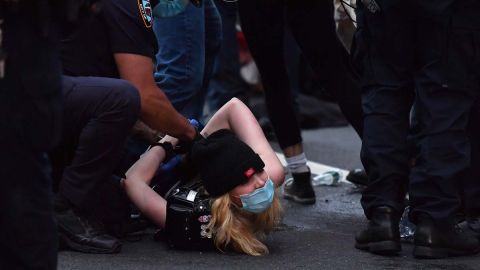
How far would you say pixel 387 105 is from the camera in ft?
13.5

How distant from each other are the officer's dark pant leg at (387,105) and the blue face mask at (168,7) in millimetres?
776

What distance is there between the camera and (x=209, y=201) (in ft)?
13.7

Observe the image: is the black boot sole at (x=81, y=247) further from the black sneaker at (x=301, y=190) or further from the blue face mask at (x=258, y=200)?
the black sneaker at (x=301, y=190)

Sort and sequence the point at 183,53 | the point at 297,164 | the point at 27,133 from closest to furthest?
the point at 27,133
the point at 183,53
the point at 297,164

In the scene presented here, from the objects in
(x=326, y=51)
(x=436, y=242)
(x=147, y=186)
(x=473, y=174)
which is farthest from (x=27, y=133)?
(x=326, y=51)

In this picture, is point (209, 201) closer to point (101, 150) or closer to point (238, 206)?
point (238, 206)

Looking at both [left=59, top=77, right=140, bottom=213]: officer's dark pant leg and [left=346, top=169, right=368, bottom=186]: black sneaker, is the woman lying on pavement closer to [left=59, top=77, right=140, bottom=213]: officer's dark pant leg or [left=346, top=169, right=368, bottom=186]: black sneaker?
[left=59, top=77, right=140, bottom=213]: officer's dark pant leg

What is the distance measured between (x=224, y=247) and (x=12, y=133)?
160cm

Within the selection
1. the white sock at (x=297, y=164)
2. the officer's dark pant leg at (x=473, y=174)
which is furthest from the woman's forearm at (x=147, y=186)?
the officer's dark pant leg at (x=473, y=174)

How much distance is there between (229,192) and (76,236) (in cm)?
59

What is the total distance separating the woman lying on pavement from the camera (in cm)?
410

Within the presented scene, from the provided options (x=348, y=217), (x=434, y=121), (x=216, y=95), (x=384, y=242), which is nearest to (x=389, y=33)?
(x=434, y=121)

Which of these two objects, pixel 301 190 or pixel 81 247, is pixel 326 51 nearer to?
pixel 301 190

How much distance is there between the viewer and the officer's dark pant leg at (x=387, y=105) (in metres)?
4.05
